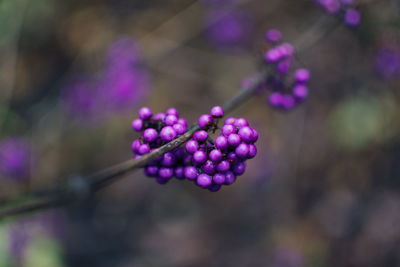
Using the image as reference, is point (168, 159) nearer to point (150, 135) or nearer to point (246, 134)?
point (150, 135)

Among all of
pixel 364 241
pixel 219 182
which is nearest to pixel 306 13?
pixel 364 241

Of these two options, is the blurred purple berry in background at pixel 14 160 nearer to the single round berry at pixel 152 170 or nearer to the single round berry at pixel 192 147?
the single round berry at pixel 152 170

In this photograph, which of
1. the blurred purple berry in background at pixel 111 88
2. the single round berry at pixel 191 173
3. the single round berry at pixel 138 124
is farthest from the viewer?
the blurred purple berry in background at pixel 111 88

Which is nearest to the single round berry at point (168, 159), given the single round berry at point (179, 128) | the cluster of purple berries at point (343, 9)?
the single round berry at point (179, 128)

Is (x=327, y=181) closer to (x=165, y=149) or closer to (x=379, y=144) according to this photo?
(x=379, y=144)

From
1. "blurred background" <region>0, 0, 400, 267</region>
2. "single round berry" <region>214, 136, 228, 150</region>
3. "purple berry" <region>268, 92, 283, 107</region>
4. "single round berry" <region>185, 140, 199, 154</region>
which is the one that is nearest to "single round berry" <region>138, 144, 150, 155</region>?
"single round berry" <region>185, 140, 199, 154</region>

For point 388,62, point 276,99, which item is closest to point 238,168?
point 276,99
